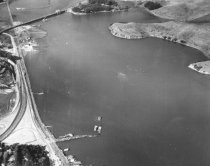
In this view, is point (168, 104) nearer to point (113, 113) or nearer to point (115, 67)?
point (113, 113)

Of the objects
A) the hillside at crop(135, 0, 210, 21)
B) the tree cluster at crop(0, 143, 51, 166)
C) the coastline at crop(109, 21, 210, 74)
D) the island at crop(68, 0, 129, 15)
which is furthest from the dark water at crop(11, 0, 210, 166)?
the hillside at crop(135, 0, 210, 21)

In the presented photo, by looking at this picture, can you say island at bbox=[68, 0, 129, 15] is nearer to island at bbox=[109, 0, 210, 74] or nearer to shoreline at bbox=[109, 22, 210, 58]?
island at bbox=[109, 0, 210, 74]

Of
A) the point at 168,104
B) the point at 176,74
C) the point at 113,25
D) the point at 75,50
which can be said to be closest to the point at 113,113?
the point at 168,104

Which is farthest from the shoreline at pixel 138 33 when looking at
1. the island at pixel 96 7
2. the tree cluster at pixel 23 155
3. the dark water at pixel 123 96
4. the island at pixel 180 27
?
the tree cluster at pixel 23 155

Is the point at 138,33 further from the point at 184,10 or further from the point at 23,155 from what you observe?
the point at 23,155

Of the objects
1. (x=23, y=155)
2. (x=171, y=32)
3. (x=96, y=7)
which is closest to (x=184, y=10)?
(x=171, y=32)

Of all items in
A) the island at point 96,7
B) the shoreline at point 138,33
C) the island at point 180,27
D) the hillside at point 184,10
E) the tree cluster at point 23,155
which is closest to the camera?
the tree cluster at point 23,155

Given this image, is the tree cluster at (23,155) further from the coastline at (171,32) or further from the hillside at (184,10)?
the hillside at (184,10)
